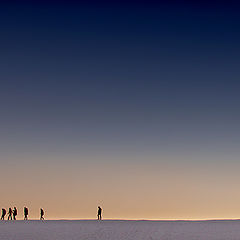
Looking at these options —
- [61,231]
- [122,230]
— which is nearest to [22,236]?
[61,231]

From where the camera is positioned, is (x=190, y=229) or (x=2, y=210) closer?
(x=190, y=229)

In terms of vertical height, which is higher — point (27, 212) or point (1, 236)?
point (27, 212)

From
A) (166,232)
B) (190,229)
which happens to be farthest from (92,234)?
(190,229)

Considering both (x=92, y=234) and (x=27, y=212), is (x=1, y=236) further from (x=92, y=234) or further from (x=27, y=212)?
(x=27, y=212)

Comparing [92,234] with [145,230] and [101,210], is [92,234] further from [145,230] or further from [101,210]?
[101,210]

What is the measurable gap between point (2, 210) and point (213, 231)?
25.6m

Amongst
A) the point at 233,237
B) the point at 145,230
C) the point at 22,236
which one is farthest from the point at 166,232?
the point at 22,236

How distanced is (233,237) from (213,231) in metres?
5.23

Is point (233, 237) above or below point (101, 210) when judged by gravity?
below

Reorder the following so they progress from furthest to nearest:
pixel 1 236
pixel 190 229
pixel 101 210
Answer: pixel 101 210
pixel 190 229
pixel 1 236

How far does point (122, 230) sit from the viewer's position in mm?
40906

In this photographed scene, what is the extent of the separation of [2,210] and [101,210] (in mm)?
11255

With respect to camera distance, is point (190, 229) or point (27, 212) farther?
point (27, 212)

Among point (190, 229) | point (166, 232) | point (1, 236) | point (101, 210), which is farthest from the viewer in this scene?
point (101, 210)
